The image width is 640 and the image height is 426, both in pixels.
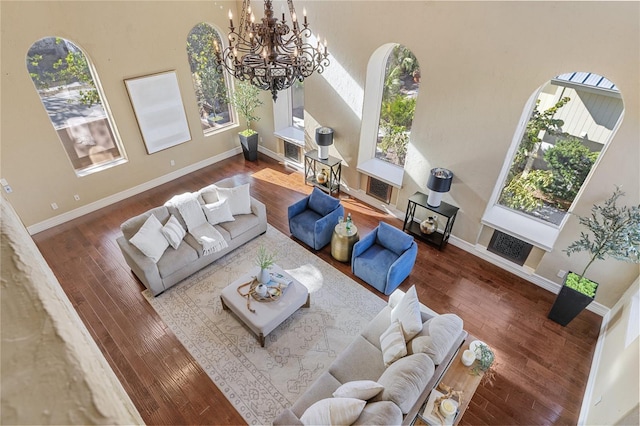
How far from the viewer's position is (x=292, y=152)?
7.83m

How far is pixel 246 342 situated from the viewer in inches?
166

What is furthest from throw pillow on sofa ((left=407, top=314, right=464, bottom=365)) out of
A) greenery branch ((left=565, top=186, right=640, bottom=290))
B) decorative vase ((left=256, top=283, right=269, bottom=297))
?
greenery branch ((left=565, top=186, right=640, bottom=290))

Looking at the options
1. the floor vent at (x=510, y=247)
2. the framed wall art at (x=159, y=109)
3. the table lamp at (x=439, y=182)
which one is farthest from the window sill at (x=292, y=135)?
the floor vent at (x=510, y=247)

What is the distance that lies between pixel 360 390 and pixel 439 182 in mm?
3228

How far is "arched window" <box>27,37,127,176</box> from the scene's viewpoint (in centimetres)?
530

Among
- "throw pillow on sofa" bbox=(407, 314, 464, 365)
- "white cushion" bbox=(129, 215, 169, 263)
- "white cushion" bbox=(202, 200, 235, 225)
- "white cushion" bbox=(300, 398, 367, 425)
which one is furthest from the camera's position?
"white cushion" bbox=(202, 200, 235, 225)

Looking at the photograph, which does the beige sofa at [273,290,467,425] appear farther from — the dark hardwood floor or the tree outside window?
the tree outside window

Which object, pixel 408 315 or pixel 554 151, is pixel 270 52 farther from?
pixel 554 151

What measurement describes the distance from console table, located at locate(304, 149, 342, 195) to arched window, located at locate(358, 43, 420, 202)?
0.57 meters

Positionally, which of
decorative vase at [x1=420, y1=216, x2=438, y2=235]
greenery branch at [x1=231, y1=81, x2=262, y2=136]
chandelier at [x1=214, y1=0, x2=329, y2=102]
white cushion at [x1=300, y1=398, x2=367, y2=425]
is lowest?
decorative vase at [x1=420, y1=216, x2=438, y2=235]

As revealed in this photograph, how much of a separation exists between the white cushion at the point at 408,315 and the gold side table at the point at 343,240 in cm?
146

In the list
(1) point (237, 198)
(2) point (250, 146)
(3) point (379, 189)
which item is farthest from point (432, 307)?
(2) point (250, 146)

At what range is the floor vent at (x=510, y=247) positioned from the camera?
16.7 feet

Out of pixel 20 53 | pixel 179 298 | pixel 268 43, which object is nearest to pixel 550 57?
pixel 268 43
